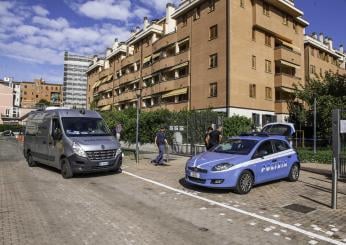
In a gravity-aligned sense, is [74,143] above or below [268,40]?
below

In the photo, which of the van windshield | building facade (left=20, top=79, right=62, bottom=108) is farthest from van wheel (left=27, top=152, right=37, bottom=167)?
building facade (left=20, top=79, right=62, bottom=108)

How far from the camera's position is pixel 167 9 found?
151ft

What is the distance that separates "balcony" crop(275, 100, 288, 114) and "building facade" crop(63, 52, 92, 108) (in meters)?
19.1

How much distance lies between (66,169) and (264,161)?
6.35 meters

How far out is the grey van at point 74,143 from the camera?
11883 mm

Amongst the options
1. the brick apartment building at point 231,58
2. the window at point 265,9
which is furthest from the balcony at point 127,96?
the window at point 265,9

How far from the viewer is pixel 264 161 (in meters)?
10.6

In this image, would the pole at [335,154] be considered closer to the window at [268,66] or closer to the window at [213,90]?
the window at [213,90]

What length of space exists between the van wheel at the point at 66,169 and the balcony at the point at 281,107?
27067 mm

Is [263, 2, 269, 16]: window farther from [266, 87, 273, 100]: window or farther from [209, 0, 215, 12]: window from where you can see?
[266, 87, 273, 100]: window

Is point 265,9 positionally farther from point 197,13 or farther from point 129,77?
point 129,77

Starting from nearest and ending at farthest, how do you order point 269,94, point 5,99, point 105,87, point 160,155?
point 160,155, point 269,94, point 105,87, point 5,99

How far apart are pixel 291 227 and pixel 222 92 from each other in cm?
2527

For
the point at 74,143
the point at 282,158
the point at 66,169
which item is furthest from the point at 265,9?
the point at 66,169
